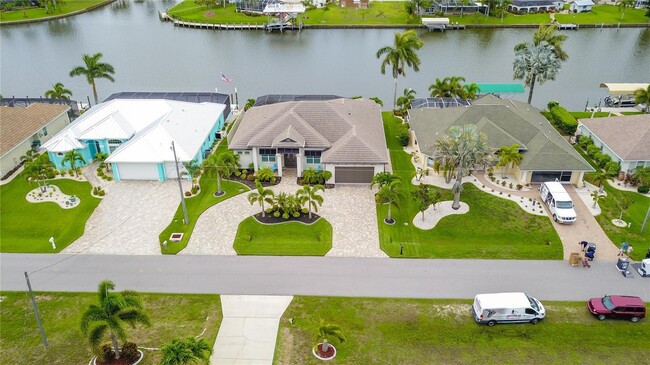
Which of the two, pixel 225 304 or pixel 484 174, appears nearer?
pixel 225 304

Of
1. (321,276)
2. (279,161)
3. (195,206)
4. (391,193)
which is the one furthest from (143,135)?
(391,193)

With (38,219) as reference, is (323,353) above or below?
below

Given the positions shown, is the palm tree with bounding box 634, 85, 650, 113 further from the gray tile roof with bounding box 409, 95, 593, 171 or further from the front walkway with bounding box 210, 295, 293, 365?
the front walkway with bounding box 210, 295, 293, 365

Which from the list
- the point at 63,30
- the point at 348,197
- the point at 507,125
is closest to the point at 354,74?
the point at 507,125

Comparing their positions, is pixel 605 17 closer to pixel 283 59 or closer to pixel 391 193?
pixel 283 59

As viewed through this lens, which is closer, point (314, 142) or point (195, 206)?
point (195, 206)

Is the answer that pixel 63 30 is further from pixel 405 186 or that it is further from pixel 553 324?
pixel 553 324

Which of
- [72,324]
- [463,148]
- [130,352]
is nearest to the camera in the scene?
[130,352]
